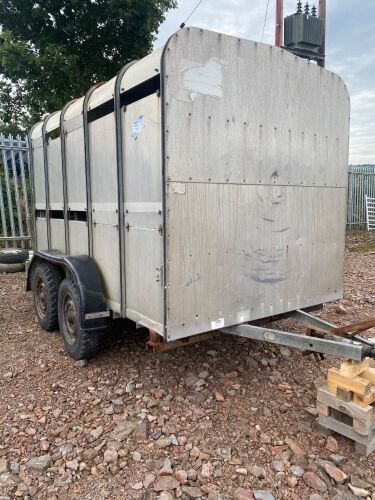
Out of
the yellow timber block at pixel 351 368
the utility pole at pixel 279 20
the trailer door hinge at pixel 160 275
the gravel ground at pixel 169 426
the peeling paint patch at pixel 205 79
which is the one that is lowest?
the gravel ground at pixel 169 426

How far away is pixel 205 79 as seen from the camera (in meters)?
2.84

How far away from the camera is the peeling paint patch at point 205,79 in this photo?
9.10 feet

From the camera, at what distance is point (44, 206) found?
5176mm

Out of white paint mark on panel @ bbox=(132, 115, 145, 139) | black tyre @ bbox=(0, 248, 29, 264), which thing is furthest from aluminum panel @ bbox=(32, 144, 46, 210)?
black tyre @ bbox=(0, 248, 29, 264)

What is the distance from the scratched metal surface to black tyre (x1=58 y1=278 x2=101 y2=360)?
1.20 m

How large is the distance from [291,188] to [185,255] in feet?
4.09

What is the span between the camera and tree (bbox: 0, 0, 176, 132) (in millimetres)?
10172

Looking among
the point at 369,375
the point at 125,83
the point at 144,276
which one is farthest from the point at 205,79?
the point at 369,375

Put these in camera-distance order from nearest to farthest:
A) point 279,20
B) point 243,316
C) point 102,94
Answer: point 243,316, point 102,94, point 279,20

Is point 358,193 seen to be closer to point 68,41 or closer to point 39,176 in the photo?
point 68,41

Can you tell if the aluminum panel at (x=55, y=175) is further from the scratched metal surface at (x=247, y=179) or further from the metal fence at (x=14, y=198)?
the metal fence at (x=14, y=198)

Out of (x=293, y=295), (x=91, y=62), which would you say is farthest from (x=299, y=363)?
(x=91, y=62)

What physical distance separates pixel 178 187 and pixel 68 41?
10486 millimetres

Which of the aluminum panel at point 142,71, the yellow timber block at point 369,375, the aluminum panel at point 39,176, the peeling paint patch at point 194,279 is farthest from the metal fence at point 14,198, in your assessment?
the yellow timber block at point 369,375
